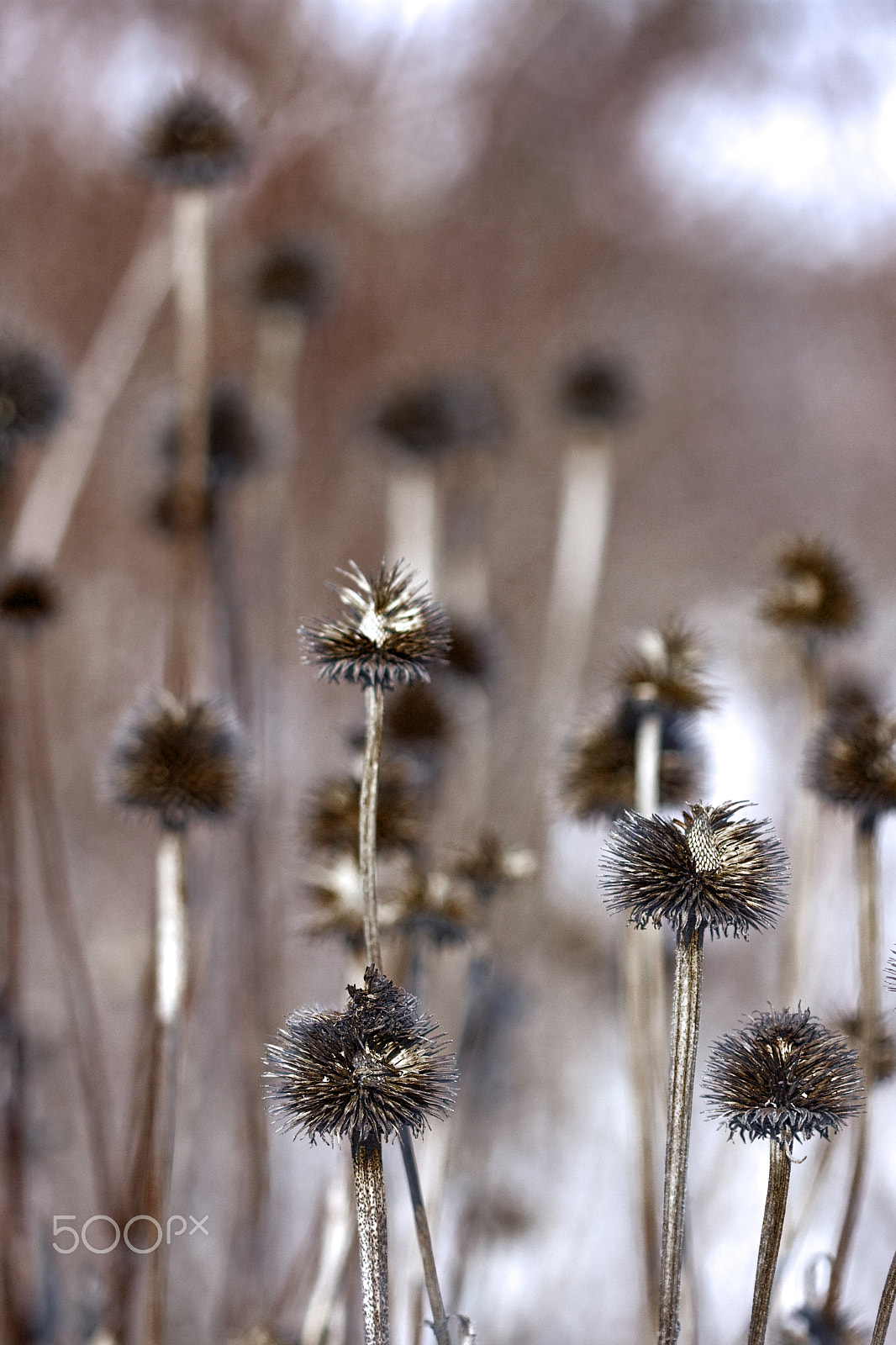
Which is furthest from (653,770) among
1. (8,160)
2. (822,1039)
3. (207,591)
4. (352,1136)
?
(8,160)

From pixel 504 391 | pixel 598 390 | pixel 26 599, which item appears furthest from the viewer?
pixel 504 391

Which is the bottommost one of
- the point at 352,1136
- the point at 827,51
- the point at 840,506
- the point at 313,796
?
the point at 352,1136

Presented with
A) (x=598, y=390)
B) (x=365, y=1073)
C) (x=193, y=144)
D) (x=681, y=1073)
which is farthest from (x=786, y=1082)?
(x=598, y=390)

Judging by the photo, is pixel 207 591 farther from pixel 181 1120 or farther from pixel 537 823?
pixel 181 1120


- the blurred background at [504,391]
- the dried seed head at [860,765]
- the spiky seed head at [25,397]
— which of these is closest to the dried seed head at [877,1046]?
the dried seed head at [860,765]

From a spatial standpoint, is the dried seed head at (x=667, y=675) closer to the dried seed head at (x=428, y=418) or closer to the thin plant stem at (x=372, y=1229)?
the thin plant stem at (x=372, y=1229)

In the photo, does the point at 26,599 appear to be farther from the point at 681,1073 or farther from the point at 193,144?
the point at 681,1073
